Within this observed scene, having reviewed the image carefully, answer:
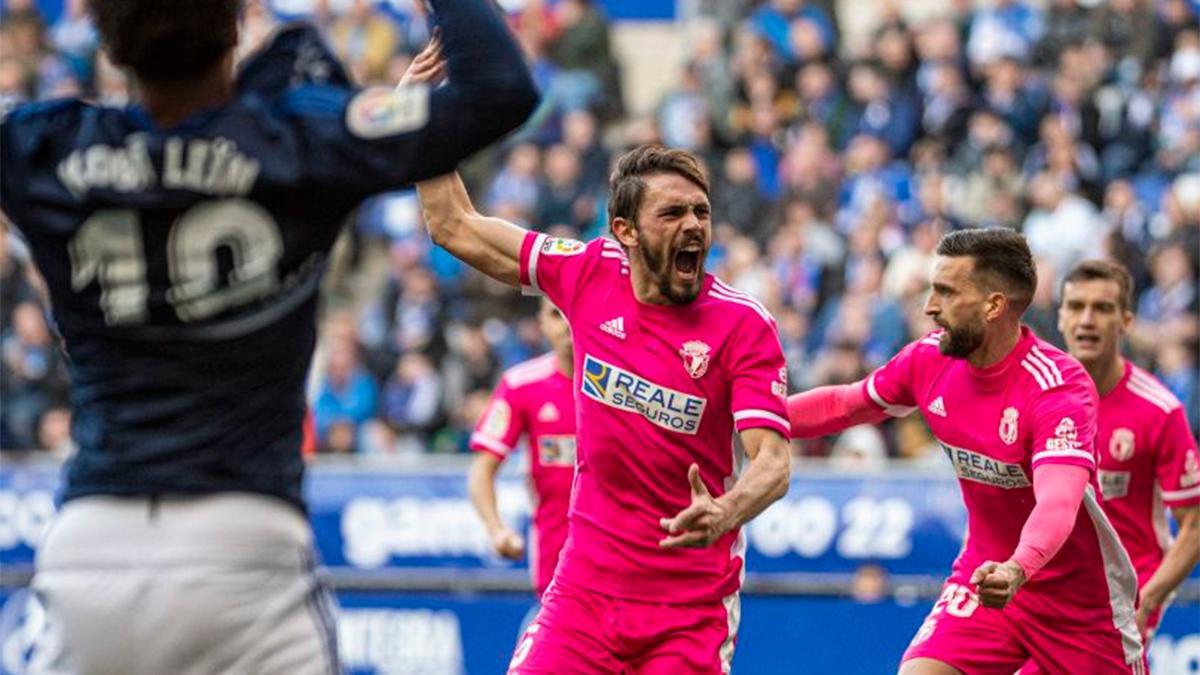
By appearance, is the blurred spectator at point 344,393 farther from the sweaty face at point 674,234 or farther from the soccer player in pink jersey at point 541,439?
the sweaty face at point 674,234

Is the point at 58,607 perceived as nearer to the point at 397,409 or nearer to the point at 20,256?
the point at 397,409

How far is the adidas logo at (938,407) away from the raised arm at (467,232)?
1652mm

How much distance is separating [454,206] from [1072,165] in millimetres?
11979

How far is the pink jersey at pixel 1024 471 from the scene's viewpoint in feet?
25.3

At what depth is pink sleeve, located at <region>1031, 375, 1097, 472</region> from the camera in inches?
292

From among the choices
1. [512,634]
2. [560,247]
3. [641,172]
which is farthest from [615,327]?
[512,634]

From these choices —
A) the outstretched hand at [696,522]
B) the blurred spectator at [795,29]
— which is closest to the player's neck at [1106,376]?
the outstretched hand at [696,522]

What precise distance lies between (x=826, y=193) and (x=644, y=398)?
12.4 metres

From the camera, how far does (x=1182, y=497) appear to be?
923 centimetres

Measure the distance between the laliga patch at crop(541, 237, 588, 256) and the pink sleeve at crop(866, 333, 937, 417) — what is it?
1.32m

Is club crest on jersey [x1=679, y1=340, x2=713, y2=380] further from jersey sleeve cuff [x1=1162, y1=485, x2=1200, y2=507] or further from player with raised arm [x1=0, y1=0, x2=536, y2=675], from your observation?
jersey sleeve cuff [x1=1162, y1=485, x2=1200, y2=507]

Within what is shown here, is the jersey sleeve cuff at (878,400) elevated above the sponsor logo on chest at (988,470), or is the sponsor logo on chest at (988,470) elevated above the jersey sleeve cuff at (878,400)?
the jersey sleeve cuff at (878,400)

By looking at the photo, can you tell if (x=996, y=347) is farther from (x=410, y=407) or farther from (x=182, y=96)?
(x=410, y=407)

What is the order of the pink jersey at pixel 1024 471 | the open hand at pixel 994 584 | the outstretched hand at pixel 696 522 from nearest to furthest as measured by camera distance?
the outstretched hand at pixel 696 522
the open hand at pixel 994 584
the pink jersey at pixel 1024 471
